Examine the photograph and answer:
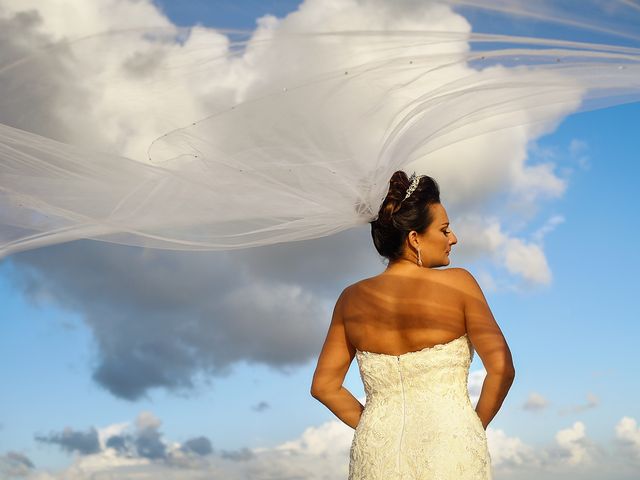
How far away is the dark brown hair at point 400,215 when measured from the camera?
5477 mm

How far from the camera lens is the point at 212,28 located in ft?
19.1

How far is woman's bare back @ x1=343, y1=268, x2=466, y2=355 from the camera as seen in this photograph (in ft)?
17.3

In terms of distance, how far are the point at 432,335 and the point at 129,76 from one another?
2810mm

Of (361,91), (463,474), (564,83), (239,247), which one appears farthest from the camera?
(239,247)

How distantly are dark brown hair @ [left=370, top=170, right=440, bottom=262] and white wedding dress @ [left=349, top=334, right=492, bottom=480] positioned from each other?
25.9 inches

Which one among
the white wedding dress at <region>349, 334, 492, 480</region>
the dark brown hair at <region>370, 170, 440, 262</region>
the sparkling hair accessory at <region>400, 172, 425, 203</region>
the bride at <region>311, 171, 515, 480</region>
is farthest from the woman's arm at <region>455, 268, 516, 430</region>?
the sparkling hair accessory at <region>400, 172, 425, 203</region>

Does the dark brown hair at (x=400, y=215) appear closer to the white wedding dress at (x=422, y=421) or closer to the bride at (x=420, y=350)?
the bride at (x=420, y=350)

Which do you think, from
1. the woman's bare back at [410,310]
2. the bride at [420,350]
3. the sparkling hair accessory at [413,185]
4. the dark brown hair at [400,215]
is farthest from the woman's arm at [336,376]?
the sparkling hair accessory at [413,185]

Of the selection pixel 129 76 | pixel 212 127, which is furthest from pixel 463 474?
pixel 129 76

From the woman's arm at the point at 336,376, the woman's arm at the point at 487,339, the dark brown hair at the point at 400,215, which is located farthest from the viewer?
the woman's arm at the point at 336,376

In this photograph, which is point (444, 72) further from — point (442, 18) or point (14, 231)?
point (14, 231)

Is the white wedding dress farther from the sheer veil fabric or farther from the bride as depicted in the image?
the sheer veil fabric

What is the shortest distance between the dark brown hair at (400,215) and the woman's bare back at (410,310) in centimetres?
19

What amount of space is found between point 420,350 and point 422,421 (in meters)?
0.42
